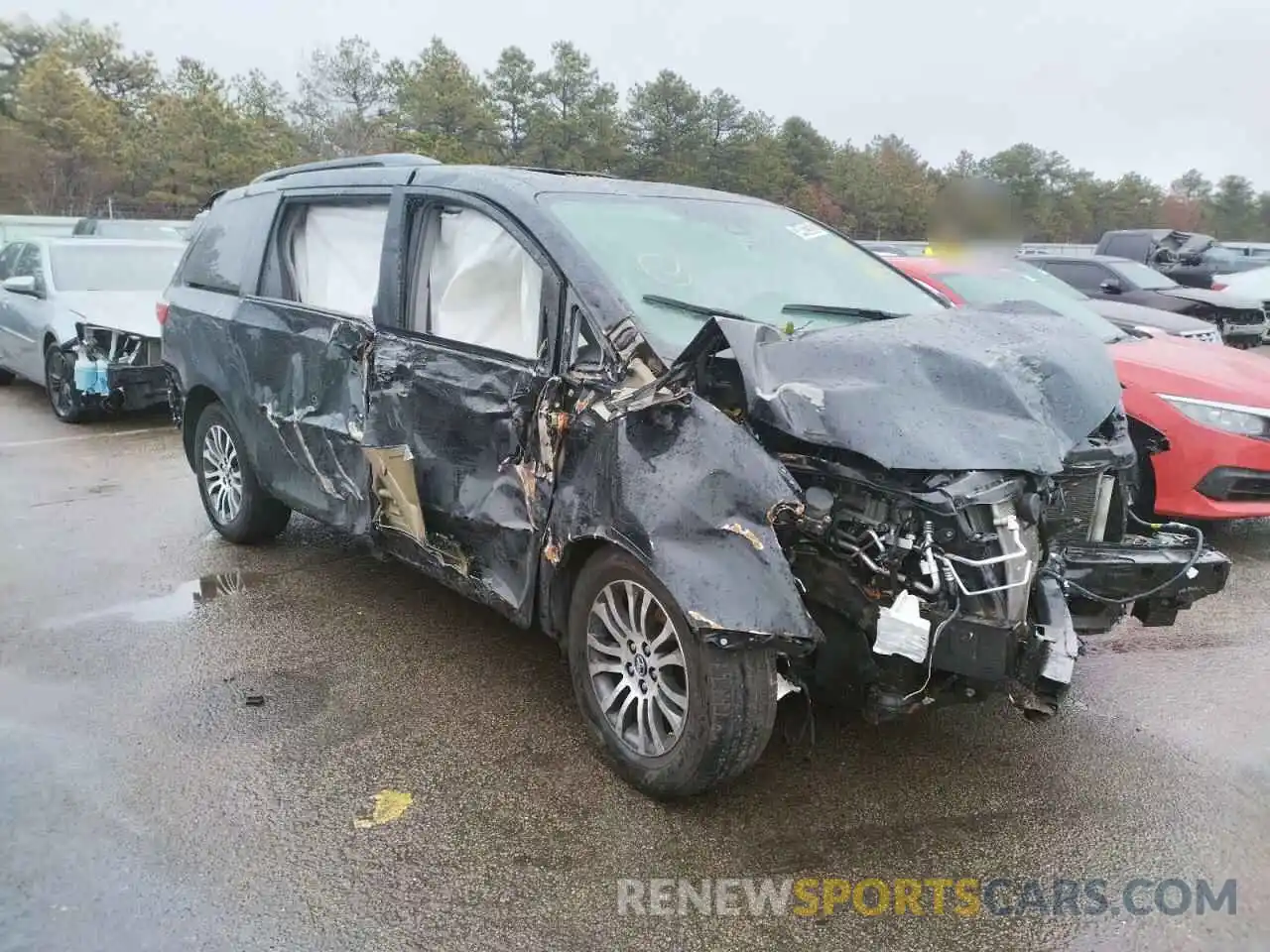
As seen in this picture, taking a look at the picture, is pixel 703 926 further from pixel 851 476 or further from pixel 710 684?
pixel 851 476

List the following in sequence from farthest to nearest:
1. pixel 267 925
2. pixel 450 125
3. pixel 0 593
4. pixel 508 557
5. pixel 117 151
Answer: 1. pixel 450 125
2. pixel 117 151
3. pixel 0 593
4. pixel 508 557
5. pixel 267 925

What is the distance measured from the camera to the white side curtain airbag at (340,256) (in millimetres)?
4105

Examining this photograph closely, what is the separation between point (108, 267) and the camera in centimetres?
966

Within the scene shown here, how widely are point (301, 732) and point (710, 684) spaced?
62.3 inches

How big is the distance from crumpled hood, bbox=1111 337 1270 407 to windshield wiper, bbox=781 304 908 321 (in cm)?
227

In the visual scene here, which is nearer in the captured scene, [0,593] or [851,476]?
[851,476]

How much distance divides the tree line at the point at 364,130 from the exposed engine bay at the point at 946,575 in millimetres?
22825

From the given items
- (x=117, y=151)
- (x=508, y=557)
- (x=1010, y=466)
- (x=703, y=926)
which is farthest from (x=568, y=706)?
(x=117, y=151)

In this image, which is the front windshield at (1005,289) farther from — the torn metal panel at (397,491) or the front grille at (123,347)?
the front grille at (123,347)

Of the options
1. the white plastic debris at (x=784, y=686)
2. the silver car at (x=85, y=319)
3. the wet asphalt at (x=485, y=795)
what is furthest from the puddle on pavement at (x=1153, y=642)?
the silver car at (x=85, y=319)

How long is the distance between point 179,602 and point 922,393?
361 cm

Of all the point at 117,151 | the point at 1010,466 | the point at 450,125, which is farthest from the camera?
the point at 450,125

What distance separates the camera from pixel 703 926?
2500 mm

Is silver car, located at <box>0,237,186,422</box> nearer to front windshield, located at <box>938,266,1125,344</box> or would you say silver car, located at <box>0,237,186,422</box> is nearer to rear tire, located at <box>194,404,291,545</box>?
rear tire, located at <box>194,404,291,545</box>
